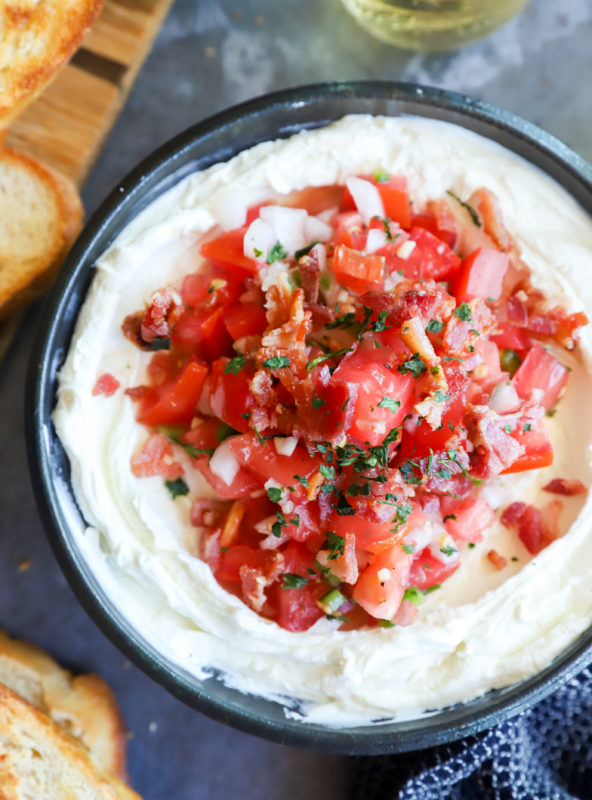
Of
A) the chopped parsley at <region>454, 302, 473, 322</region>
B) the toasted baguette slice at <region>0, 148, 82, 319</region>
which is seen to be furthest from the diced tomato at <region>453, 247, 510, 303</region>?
the toasted baguette slice at <region>0, 148, 82, 319</region>

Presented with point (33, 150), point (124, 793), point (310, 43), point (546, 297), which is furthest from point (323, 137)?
point (124, 793)

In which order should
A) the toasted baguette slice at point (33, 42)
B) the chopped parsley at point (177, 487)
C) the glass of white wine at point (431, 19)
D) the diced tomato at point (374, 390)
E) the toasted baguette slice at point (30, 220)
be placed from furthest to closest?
1. the glass of white wine at point (431, 19)
2. the toasted baguette slice at point (30, 220)
3. the toasted baguette slice at point (33, 42)
4. the chopped parsley at point (177, 487)
5. the diced tomato at point (374, 390)

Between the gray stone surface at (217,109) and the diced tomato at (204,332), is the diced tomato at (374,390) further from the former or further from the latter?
the gray stone surface at (217,109)

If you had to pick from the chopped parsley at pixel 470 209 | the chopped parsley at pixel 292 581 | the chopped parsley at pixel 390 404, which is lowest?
the chopped parsley at pixel 292 581

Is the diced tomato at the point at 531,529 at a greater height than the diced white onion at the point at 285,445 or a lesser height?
greater

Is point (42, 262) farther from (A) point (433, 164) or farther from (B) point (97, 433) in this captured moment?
(A) point (433, 164)

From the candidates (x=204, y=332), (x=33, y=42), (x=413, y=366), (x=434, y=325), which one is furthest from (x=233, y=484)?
(x=33, y=42)

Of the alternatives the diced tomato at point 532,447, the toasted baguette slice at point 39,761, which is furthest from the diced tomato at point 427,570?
the toasted baguette slice at point 39,761

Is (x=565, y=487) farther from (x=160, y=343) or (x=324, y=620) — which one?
(x=160, y=343)
